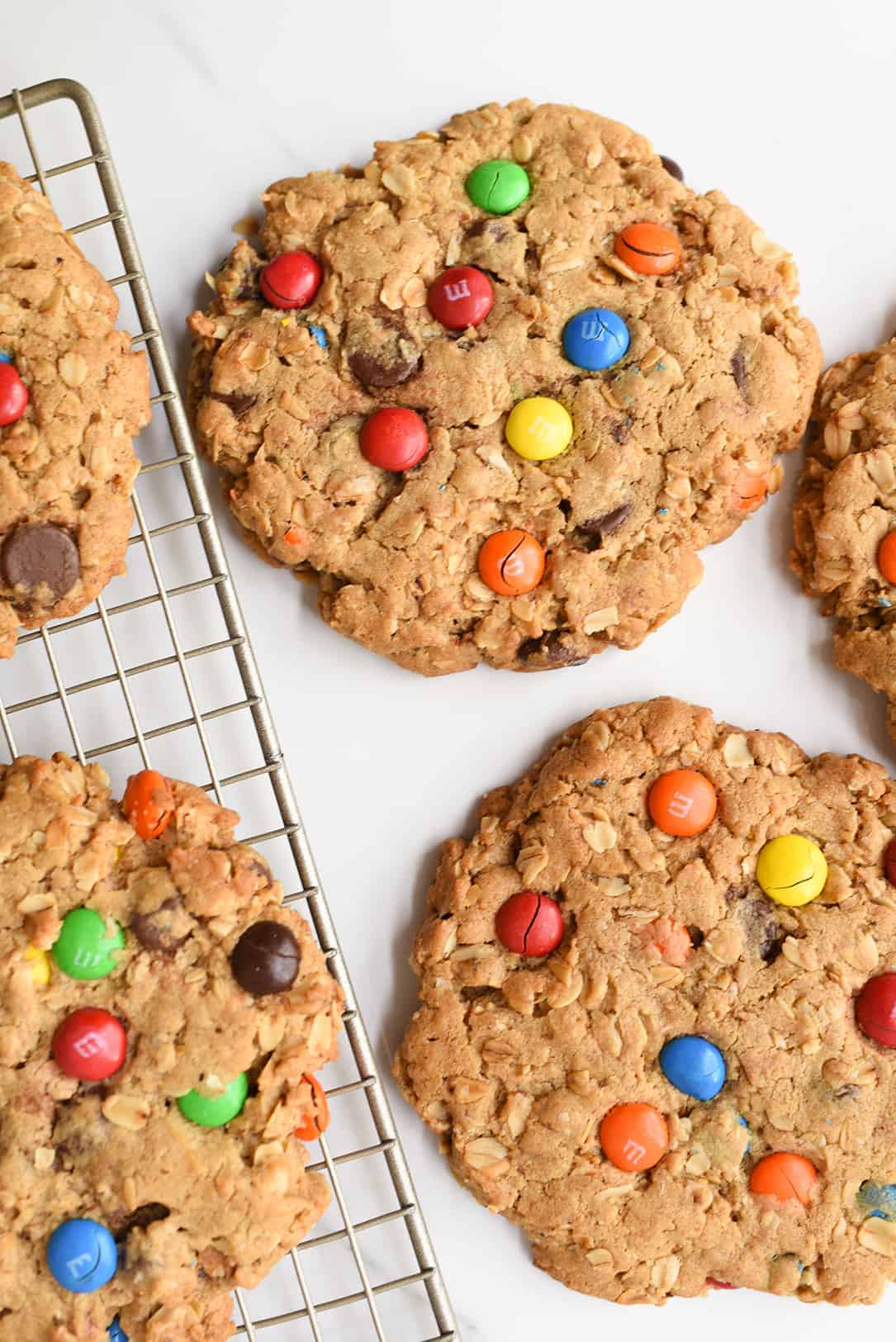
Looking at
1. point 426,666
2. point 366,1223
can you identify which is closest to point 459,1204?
point 366,1223

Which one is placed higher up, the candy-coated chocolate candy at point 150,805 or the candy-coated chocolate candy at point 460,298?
the candy-coated chocolate candy at point 460,298

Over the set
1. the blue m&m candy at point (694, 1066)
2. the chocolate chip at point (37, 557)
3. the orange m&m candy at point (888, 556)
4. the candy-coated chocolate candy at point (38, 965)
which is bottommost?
the blue m&m candy at point (694, 1066)

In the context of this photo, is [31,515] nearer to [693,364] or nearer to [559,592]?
[559,592]

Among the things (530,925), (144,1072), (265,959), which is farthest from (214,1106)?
(530,925)

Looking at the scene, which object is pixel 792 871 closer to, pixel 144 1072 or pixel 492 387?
pixel 492 387

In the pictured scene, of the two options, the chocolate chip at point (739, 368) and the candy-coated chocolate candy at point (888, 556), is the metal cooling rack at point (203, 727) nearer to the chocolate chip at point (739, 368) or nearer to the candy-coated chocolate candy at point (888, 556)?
the chocolate chip at point (739, 368)

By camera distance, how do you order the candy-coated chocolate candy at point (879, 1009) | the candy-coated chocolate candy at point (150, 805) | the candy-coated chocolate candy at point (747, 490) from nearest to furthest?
1. the candy-coated chocolate candy at point (150, 805)
2. the candy-coated chocolate candy at point (879, 1009)
3. the candy-coated chocolate candy at point (747, 490)

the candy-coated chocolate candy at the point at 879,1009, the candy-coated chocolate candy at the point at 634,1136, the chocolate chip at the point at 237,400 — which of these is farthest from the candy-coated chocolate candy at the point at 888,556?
the chocolate chip at the point at 237,400
